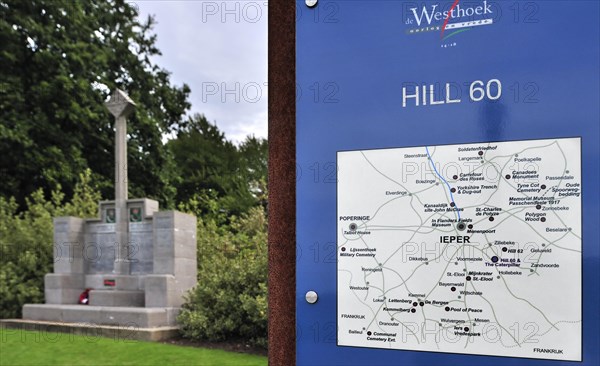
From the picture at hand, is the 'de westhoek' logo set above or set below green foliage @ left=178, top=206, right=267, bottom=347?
above

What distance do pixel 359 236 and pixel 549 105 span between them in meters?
0.70

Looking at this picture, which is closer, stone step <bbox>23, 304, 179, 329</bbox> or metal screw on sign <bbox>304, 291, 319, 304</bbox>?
metal screw on sign <bbox>304, 291, 319, 304</bbox>

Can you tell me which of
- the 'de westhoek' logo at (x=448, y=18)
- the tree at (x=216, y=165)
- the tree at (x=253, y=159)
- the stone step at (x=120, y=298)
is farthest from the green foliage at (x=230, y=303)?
the tree at (x=253, y=159)

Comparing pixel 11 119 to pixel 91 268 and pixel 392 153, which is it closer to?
pixel 91 268

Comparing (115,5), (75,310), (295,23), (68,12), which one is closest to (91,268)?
(75,310)

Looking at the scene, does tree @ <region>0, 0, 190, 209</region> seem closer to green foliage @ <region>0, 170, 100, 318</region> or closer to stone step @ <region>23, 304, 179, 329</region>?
green foliage @ <region>0, 170, 100, 318</region>

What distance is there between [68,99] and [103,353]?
48.8 feet

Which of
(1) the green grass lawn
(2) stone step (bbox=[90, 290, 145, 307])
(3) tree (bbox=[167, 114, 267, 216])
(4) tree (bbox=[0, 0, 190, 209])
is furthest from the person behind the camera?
(3) tree (bbox=[167, 114, 267, 216])

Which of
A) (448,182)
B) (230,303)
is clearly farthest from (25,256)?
(448,182)

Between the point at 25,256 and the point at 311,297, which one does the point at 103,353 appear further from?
the point at 311,297

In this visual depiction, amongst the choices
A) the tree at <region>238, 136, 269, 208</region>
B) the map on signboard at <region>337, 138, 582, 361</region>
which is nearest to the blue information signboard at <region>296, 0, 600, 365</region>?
the map on signboard at <region>337, 138, 582, 361</region>

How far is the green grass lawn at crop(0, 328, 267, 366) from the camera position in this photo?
6523 millimetres

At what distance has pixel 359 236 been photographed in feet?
5.40

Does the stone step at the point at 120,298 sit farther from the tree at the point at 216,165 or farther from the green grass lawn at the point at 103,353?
the tree at the point at 216,165
